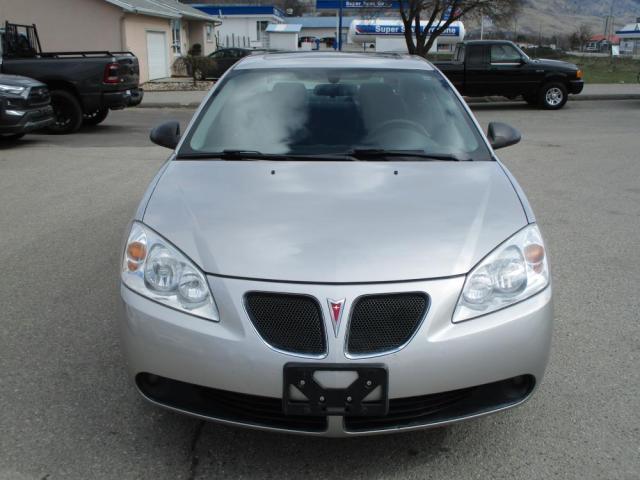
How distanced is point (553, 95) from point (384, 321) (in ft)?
60.0

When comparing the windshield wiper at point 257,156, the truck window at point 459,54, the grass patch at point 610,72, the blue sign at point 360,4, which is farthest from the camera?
the blue sign at point 360,4

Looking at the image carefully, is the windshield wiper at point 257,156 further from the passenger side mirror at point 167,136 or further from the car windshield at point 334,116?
the passenger side mirror at point 167,136

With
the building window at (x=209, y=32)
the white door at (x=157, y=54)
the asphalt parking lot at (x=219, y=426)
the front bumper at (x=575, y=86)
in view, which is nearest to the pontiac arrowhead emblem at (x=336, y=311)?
the asphalt parking lot at (x=219, y=426)

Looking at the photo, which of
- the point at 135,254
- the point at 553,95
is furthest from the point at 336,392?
the point at 553,95

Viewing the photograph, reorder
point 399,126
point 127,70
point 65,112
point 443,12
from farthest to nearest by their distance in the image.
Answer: point 443,12 → point 127,70 → point 65,112 → point 399,126

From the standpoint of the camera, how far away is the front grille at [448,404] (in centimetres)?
263

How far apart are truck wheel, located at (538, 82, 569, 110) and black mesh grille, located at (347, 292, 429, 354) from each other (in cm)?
1805

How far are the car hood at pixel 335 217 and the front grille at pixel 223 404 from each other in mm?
484

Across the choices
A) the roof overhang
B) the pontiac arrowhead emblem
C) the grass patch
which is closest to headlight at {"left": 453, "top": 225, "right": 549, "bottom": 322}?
the pontiac arrowhead emblem

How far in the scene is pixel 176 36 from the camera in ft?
111

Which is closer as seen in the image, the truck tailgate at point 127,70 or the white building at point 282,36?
the truck tailgate at point 127,70

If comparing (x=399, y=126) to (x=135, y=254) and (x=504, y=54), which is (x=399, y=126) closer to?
(x=135, y=254)

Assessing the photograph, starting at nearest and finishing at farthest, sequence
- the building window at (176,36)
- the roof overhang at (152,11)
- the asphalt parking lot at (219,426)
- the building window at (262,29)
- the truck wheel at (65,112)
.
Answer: the asphalt parking lot at (219,426)
the truck wheel at (65,112)
the roof overhang at (152,11)
the building window at (176,36)
the building window at (262,29)

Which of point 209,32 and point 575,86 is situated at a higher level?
point 575,86
